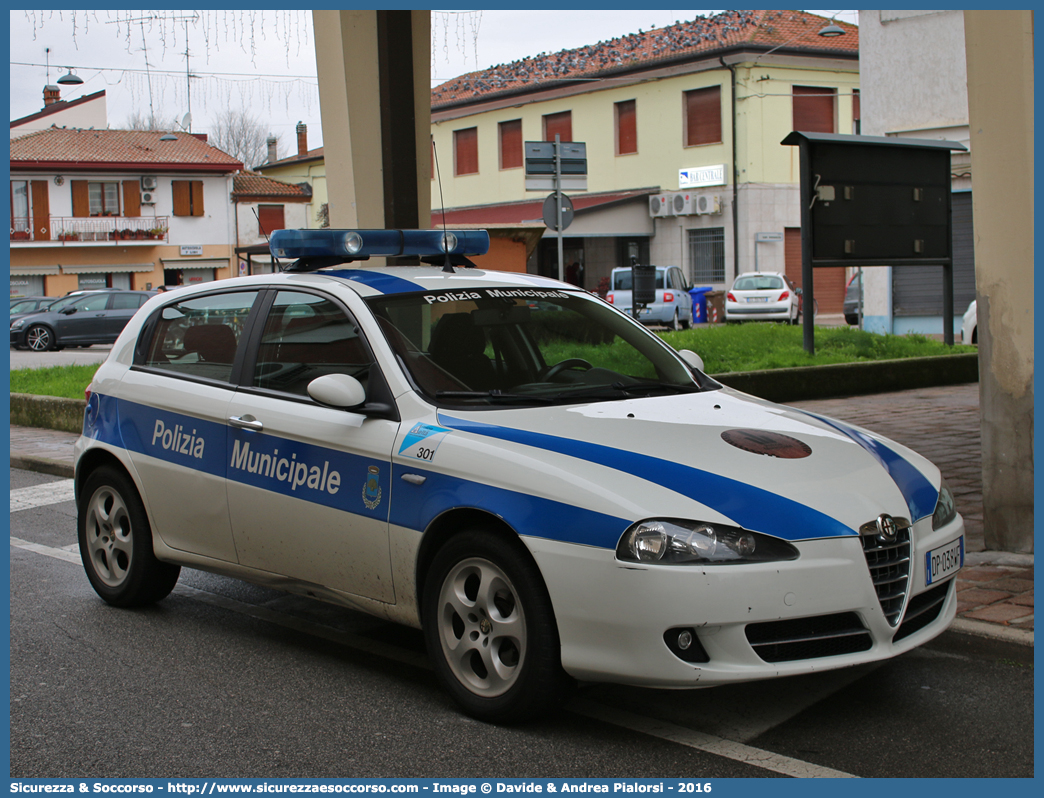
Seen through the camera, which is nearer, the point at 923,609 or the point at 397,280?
the point at 923,609

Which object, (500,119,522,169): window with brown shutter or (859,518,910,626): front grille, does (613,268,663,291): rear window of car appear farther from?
(859,518,910,626): front grille

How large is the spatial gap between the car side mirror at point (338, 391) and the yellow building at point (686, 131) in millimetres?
30301

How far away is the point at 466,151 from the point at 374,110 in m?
37.3

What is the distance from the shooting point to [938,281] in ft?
80.2

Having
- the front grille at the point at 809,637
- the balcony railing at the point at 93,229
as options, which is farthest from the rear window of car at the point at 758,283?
the balcony railing at the point at 93,229

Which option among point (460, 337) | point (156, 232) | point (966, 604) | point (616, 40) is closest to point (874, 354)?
point (966, 604)

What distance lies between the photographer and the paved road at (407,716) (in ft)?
12.3

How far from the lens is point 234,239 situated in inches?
2277

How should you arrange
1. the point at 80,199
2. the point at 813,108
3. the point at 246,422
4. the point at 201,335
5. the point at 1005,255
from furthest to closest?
the point at 80,199
the point at 813,108
the point at 1005,255
the point at 201,335
the point at 246,422

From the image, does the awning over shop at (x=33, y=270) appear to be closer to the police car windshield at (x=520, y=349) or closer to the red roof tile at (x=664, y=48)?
the red roof tile at (x=664, y=48)

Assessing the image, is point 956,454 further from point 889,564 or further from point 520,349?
point 889,564

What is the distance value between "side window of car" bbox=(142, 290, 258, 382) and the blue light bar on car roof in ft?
1.04

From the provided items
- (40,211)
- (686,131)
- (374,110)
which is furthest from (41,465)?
(40,211)

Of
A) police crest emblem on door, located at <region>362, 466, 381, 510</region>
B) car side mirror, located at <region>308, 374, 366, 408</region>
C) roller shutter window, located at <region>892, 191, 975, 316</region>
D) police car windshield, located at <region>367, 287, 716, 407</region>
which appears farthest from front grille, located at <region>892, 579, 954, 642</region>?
roller shutter window, located at <region>892, 191, 975, 316</region>
